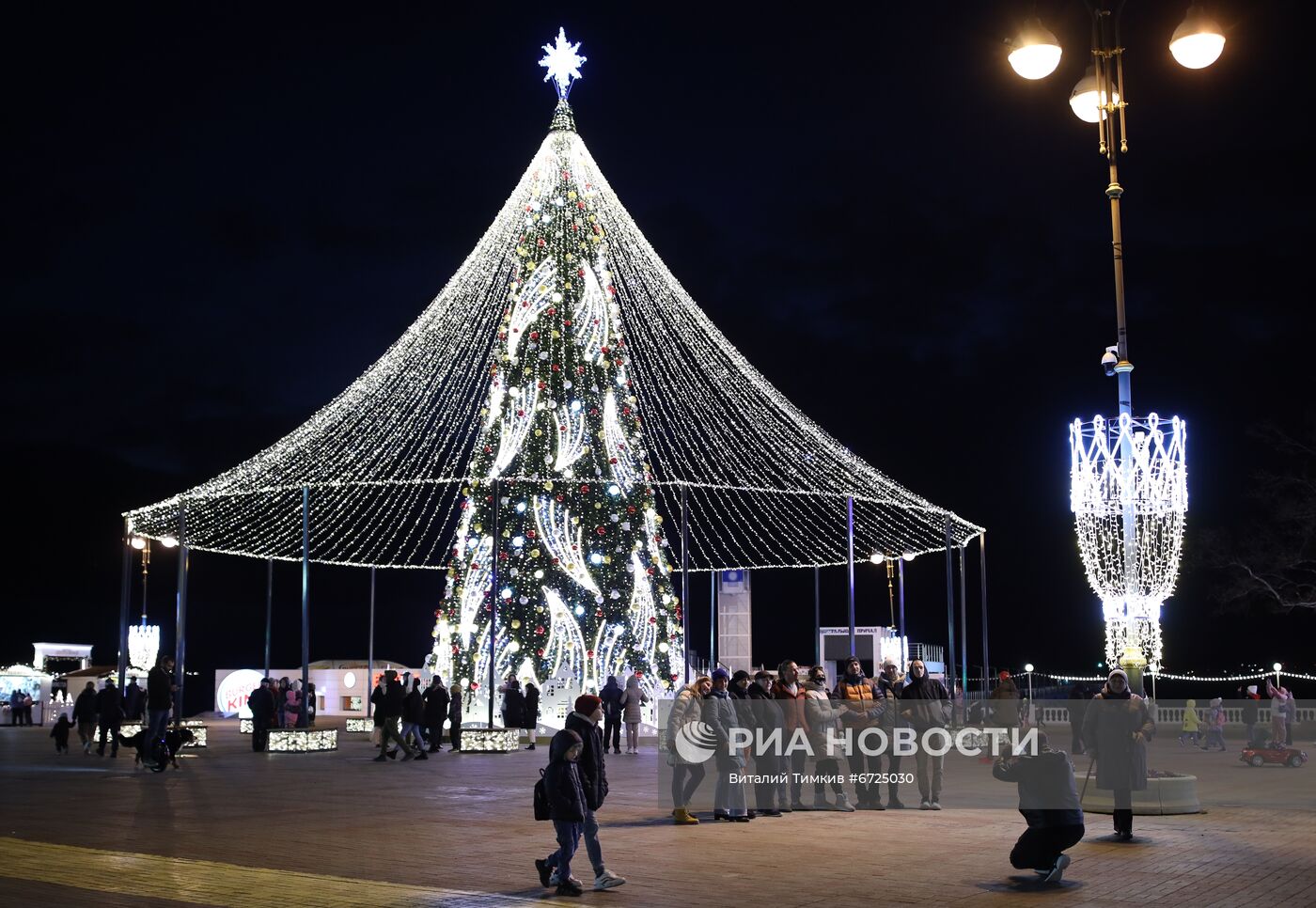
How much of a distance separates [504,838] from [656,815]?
238 centimetres

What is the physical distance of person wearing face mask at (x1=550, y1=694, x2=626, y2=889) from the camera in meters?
9.13

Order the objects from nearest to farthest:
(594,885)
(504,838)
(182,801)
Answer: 1. (594,885)
2. (504,838)
3. (182,801)

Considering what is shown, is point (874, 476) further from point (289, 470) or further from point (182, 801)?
point (182, 801)

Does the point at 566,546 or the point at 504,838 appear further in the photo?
the point at 566,546

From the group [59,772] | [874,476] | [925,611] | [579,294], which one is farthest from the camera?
[925,611]

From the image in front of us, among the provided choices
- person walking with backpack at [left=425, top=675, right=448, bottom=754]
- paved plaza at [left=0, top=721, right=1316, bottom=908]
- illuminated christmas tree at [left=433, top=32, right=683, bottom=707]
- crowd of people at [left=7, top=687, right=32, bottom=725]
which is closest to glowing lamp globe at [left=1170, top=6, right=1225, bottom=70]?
paved plaza at [left=0, top=721, right=1316, bottom=908]

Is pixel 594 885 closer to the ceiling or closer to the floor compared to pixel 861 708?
closer to the floor

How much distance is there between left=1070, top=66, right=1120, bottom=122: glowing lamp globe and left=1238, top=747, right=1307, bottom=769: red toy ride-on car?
12025 millimetres

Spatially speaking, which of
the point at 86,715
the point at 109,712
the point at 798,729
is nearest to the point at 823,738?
the point at 798,729

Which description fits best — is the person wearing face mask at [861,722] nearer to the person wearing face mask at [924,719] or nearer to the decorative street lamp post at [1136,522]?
the person wearing face mask at [924,719]

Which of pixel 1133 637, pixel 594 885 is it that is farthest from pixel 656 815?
pixel 1133 637

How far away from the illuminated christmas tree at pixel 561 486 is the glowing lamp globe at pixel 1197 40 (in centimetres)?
1477

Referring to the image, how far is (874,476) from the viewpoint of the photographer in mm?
23469

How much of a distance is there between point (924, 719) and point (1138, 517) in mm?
10012
